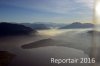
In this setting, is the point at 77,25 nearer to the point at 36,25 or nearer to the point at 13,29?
the point at 36,25

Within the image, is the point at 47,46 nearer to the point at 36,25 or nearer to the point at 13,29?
the point at 36,25

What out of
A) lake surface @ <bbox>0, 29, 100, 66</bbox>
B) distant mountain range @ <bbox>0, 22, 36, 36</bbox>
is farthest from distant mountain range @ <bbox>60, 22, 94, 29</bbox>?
distant mountain range @ <bbox>0, 22, 36, 36</bbox>

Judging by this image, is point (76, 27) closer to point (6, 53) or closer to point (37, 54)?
point (37, 54)

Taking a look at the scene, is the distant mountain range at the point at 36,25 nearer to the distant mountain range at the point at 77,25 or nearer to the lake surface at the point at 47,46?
the lake surface at the point at 47,46

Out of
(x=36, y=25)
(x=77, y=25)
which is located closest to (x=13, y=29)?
(x=36, y=25)

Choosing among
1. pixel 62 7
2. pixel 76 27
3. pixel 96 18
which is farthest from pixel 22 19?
pixel 96 18

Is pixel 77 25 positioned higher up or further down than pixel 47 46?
higher up
